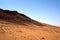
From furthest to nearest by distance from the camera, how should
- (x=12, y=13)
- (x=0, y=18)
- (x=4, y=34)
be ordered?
1. (x=12, y=13)
2. (x=0, y=18)
3. (x=4, y=34)

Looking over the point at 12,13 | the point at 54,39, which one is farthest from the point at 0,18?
the point at 54,39

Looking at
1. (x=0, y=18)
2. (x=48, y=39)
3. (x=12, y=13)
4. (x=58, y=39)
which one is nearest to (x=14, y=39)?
(x=48, y=39)

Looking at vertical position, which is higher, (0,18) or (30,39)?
(0,18)

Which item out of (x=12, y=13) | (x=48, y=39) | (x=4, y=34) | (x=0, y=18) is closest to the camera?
(x=4, y=34)

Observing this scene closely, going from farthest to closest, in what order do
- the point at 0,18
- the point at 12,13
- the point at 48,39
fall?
the point at 12,13 → the point at 0,18 → the point at 48,39

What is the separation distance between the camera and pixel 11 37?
465 inches

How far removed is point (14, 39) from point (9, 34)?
1178 mm

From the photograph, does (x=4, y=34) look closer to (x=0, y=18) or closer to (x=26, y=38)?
(x=26, y=38)

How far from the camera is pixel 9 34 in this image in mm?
12484

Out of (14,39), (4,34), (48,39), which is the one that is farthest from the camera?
(48,39)

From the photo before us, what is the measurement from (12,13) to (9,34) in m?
11.7

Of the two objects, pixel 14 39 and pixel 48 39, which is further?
pixel 48 39

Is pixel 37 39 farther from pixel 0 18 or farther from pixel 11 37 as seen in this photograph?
pixel 0 18

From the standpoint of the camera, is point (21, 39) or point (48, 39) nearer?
point (21, 39)
